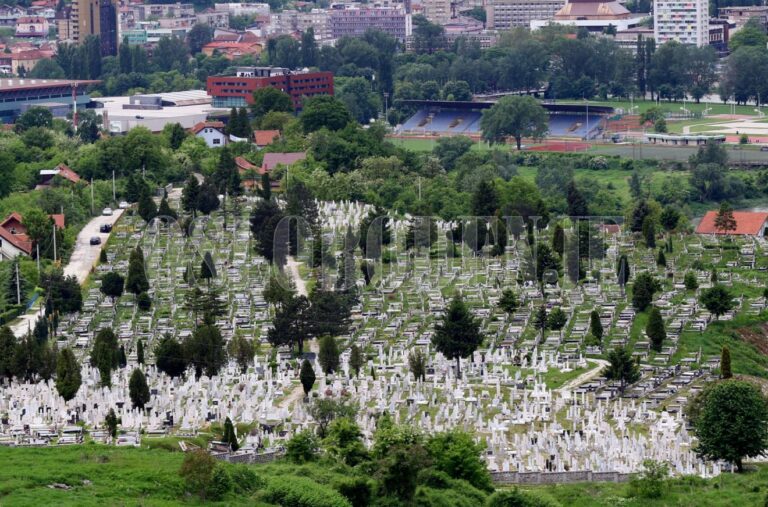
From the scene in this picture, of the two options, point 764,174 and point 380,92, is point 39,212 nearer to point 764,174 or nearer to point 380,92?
point 764,174

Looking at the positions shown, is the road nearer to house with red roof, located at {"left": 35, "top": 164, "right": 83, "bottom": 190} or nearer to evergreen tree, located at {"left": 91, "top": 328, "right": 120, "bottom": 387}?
evergreen tree, located at {"left": 91, "top": 328, "right": 120, "bottom": 387}

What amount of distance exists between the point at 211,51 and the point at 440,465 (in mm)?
105566

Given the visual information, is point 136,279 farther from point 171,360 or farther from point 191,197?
point 191,197

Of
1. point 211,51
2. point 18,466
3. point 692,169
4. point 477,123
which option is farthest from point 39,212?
point 211,51

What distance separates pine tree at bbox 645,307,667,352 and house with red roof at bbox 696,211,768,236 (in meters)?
15.5

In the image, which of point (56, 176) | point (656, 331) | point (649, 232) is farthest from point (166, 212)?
point (656, 331)

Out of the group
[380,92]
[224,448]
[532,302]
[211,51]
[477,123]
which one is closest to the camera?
[224,448]

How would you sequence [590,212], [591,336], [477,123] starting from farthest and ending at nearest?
[477,123] < [590,212] < [591,336]

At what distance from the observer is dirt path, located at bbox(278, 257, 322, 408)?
156ft

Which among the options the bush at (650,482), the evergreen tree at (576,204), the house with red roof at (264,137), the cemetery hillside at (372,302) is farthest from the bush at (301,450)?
the house with red roof at (264,137)

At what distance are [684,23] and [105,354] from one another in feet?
307

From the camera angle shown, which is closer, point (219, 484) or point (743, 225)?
point (219, 484)

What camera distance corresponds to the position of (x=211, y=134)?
93.1 metres

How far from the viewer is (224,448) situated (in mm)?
43219
